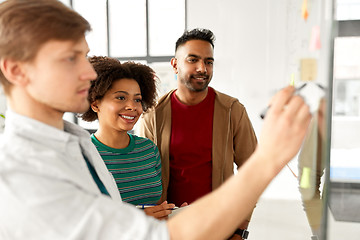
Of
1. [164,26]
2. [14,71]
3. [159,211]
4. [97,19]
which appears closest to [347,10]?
[14,71]

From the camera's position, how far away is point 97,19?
429 centimetres

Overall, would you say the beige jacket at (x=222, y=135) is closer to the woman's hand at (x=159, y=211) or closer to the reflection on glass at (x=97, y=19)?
the woman's hand at (x=159, y=211)

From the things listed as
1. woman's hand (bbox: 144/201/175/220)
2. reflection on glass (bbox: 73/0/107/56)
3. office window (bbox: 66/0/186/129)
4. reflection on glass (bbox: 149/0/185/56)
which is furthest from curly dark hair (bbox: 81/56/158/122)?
reflection on glass (bbox: 73/0/107/56)

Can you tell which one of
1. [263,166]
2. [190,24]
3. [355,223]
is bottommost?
[355,223]

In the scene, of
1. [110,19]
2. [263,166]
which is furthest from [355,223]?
[110,19]

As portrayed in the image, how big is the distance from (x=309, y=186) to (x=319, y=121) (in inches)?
10.7

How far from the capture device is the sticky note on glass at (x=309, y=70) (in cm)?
72

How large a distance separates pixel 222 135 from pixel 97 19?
3337 millimetres

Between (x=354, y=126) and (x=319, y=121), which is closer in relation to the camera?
(x=319, y=121)

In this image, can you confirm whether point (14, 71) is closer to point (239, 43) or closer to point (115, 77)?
point (115, 77)

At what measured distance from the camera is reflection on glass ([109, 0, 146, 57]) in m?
4.13

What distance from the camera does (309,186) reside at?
0.92m

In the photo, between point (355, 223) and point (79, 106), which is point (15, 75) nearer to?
point (79, 106)

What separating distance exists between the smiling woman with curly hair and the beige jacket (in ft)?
0.50
